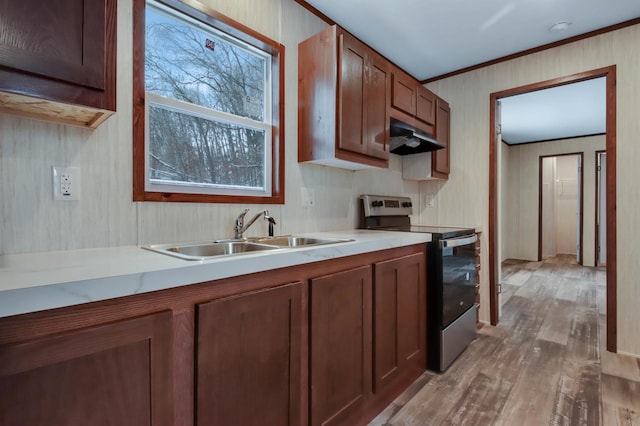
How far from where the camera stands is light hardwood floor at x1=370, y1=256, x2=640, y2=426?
5.62ft

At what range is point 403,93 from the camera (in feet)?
8.27

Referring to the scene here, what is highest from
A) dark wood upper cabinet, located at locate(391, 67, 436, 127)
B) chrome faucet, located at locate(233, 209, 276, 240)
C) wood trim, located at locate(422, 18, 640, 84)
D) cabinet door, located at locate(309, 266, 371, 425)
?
wood trim, located at locate(422, 18, 640, 84)

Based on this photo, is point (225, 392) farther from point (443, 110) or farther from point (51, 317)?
point (443, 110)

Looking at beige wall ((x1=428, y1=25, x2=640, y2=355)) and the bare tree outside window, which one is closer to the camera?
the bare tree outside window

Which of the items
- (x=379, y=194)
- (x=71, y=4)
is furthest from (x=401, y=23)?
(x=71, y=4)

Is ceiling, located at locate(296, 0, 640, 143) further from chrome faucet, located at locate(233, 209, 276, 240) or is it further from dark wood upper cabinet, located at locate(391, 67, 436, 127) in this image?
chrome faucet, located at locate(233, 209, 276, 240)

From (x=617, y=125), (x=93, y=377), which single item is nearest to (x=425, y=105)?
(x=617, y=125)

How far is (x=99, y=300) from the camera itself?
77 cm

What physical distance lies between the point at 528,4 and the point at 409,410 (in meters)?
2.76

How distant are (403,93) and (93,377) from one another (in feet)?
8.25

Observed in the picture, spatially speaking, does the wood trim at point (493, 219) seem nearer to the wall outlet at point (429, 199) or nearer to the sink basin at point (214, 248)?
the wall outlet at point (429, 199)

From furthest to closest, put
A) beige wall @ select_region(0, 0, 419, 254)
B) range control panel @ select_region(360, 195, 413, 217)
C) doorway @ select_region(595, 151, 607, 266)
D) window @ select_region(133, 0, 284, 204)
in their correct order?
doorway @ select_region(595, 151, 607, 266), range control panel @ select_region(360, 195, 413, 217), window @ select_region(133, 0, 284, 204), beige wall @ select_region(0, 0, 419, 254)


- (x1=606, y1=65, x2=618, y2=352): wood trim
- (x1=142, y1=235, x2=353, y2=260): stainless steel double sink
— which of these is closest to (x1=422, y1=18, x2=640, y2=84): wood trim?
(x1=606, y1=65, x2=618, y2=352): wood trim

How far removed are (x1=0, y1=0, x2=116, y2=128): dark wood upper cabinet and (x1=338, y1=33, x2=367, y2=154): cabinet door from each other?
47.7 inches
